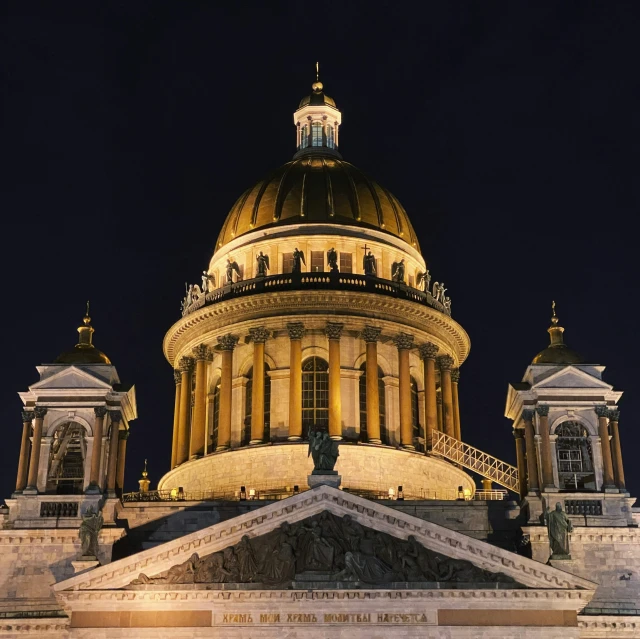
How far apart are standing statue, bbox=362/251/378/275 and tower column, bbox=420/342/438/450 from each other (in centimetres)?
463

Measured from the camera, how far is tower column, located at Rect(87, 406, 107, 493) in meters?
53.5

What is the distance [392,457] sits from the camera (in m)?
62.3

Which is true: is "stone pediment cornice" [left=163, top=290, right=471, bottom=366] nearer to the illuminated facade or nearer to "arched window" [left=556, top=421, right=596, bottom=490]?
the illuminated facade

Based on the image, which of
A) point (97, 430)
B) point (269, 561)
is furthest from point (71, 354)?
point (269, 561)

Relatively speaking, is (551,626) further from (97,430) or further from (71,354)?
(71,354)

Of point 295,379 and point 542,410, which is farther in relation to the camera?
point 295,379

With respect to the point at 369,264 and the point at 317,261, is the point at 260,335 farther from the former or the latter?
the point at 369,264

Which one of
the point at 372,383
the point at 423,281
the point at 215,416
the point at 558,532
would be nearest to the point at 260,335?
the point at 215,416

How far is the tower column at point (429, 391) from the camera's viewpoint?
6494 cm

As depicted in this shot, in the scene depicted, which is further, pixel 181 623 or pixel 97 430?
pixel 97 430

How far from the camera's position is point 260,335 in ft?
213

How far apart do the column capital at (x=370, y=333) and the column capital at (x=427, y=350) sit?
10.3ft

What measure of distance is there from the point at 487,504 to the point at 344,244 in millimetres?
18828

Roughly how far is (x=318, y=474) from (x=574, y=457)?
12.5 metres
